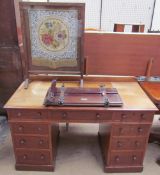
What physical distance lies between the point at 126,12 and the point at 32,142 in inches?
157

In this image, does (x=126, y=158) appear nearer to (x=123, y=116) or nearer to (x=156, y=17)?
(x=123, y=116)

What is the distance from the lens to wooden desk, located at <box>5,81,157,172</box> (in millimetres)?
1421

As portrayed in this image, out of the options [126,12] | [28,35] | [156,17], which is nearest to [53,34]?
[28,35]

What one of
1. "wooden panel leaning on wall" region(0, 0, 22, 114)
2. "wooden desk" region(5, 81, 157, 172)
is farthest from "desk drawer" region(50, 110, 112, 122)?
"wooden panel leaning on wall" region(0, 0, 22, 114)

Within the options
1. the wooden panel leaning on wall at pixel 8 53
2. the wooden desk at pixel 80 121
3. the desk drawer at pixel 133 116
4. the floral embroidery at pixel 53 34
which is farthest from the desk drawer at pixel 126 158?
the wooden panel leaning on wall at pixel 8 53

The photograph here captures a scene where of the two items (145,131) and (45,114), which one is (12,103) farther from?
(145,131)

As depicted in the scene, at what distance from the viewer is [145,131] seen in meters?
1.51

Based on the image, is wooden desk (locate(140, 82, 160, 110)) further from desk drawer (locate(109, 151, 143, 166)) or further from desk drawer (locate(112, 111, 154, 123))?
desk drawer (locate(109, 151, 143, 166))

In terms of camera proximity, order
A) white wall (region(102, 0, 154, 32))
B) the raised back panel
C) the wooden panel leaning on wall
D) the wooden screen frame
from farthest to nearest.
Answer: white wall (region(102, 0, 154, 32)) → the wooden panel leaning on wall → the raised back panel → the wooden screen frame

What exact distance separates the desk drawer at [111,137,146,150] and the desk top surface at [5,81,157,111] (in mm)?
300

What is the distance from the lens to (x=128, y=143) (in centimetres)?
155

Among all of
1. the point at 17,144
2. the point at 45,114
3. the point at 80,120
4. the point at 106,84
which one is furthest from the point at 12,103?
the point at 106,84

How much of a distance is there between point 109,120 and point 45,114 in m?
0.51

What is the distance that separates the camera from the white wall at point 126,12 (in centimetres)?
438
